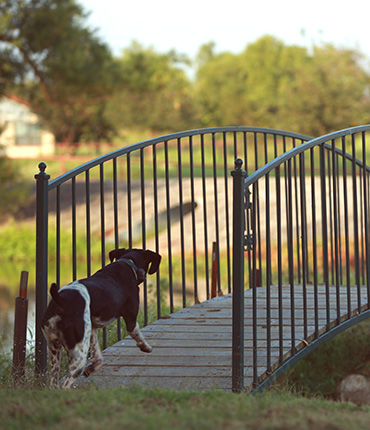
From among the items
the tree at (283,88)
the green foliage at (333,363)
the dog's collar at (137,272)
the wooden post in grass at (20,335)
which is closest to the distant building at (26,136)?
the tree at (283,88)

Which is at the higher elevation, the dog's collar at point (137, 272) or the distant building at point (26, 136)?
the distant building at point (26, 136)

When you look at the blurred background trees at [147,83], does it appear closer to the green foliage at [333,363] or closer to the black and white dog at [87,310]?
the green foliage at [333,363]

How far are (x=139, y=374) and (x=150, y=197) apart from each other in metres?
18.6

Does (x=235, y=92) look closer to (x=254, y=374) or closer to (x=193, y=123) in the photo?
(x=193, y=123)

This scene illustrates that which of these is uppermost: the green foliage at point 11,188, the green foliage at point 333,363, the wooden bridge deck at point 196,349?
the green foliage at point 11,188

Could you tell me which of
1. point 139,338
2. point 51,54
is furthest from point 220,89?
point 139,338

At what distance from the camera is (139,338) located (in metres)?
3.73

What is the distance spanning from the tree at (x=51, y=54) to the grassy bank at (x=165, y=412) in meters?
15.2

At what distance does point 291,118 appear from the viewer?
102ft

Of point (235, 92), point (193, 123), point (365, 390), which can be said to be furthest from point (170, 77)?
point (365, 390)

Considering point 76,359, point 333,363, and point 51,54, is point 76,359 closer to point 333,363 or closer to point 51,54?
point 333,363

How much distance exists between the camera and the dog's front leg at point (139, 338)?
3.68 meters

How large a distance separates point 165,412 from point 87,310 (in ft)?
2.59

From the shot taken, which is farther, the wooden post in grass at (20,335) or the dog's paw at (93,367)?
the wooden post in grass at (20,335)
